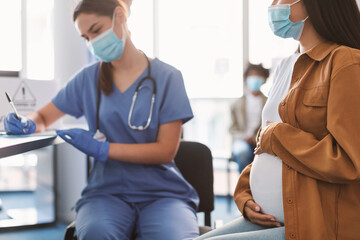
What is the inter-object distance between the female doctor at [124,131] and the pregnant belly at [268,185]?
267 mm

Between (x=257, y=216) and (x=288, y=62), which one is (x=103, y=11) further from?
(x=257, y=216)

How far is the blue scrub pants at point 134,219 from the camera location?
3.53 feet

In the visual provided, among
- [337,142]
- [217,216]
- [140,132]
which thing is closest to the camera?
[337,142]

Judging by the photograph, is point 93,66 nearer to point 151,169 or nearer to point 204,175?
point 151,169

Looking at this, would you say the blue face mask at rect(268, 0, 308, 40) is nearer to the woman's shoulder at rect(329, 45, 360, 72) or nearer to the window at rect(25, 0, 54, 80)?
the woman's shoulder at rect(329, 45, 360, 72)

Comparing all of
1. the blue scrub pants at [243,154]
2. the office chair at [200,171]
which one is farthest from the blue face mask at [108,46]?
the blue scrub pants at [243,154]

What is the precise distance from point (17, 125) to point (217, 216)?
7.06 ft

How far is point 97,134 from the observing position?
136 cm

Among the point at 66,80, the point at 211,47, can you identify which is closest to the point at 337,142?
the point at 66,80

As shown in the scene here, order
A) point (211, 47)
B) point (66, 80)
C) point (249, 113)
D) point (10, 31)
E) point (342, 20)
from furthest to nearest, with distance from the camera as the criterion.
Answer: point (211, 47)
point (10, 31)
point (249, 113)
point (66, 80)
point (342, 20)

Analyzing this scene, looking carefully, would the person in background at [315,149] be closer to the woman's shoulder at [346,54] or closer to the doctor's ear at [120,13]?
the woman's shoulder at [346,54]

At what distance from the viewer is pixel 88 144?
123 centimetres

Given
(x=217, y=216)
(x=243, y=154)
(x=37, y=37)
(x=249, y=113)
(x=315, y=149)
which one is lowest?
(x=217, y=216)

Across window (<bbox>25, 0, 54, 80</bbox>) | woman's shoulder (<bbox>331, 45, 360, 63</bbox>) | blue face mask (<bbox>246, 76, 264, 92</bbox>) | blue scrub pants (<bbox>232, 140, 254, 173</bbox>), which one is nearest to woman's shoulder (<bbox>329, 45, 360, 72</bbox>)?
woman's shoulder (<bbox>331, 45, 360, 63</bbox>)
